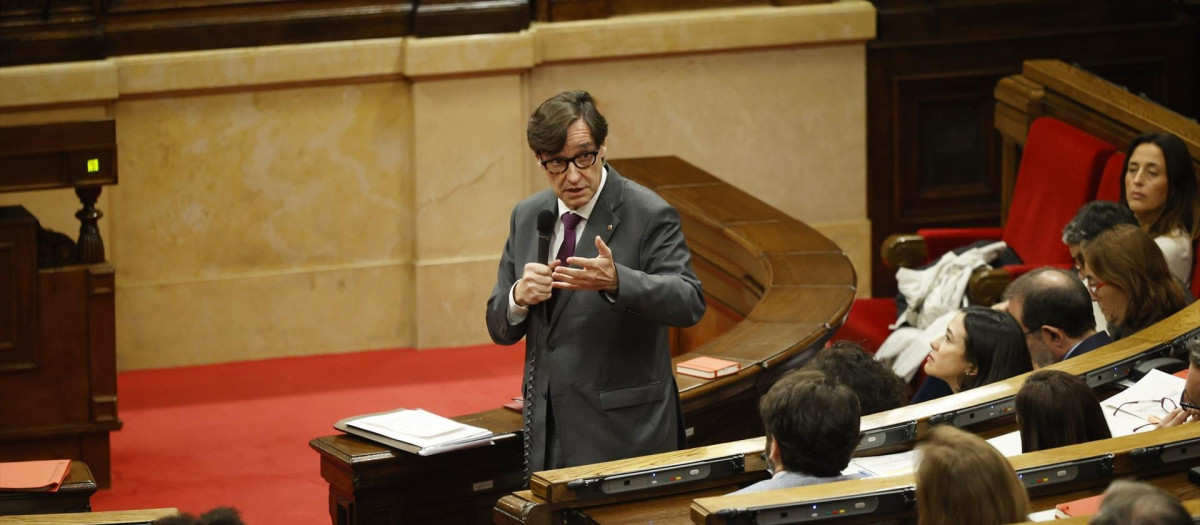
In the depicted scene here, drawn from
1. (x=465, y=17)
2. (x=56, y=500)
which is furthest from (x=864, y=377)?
(x=465, y=17)

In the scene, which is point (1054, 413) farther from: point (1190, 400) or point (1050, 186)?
point (1050, 186)

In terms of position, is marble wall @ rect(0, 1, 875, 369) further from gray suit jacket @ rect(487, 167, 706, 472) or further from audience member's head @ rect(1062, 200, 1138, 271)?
gray suit jacket @ rect(487, 167, 706, 472)

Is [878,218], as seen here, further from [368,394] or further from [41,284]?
[41,284]

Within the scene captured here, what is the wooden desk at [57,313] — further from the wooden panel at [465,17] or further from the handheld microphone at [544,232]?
the handheld microphone at [544,232]

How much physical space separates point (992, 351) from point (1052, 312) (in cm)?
29

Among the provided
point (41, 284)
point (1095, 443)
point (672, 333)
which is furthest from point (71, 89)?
point (1095, 443)

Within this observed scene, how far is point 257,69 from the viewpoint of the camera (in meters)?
6.64

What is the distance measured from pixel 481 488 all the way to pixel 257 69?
3396 millimetres

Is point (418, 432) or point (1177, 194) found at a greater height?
point (1177, 194)

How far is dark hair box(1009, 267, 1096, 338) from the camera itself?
164 inches

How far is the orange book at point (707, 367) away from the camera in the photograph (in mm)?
4238

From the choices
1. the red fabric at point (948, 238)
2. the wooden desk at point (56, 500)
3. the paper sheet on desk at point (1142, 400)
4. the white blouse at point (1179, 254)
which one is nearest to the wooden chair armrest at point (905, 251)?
the red fabric at point (948, 238)

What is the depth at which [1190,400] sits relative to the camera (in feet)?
10.9

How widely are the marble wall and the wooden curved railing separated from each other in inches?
24.9
